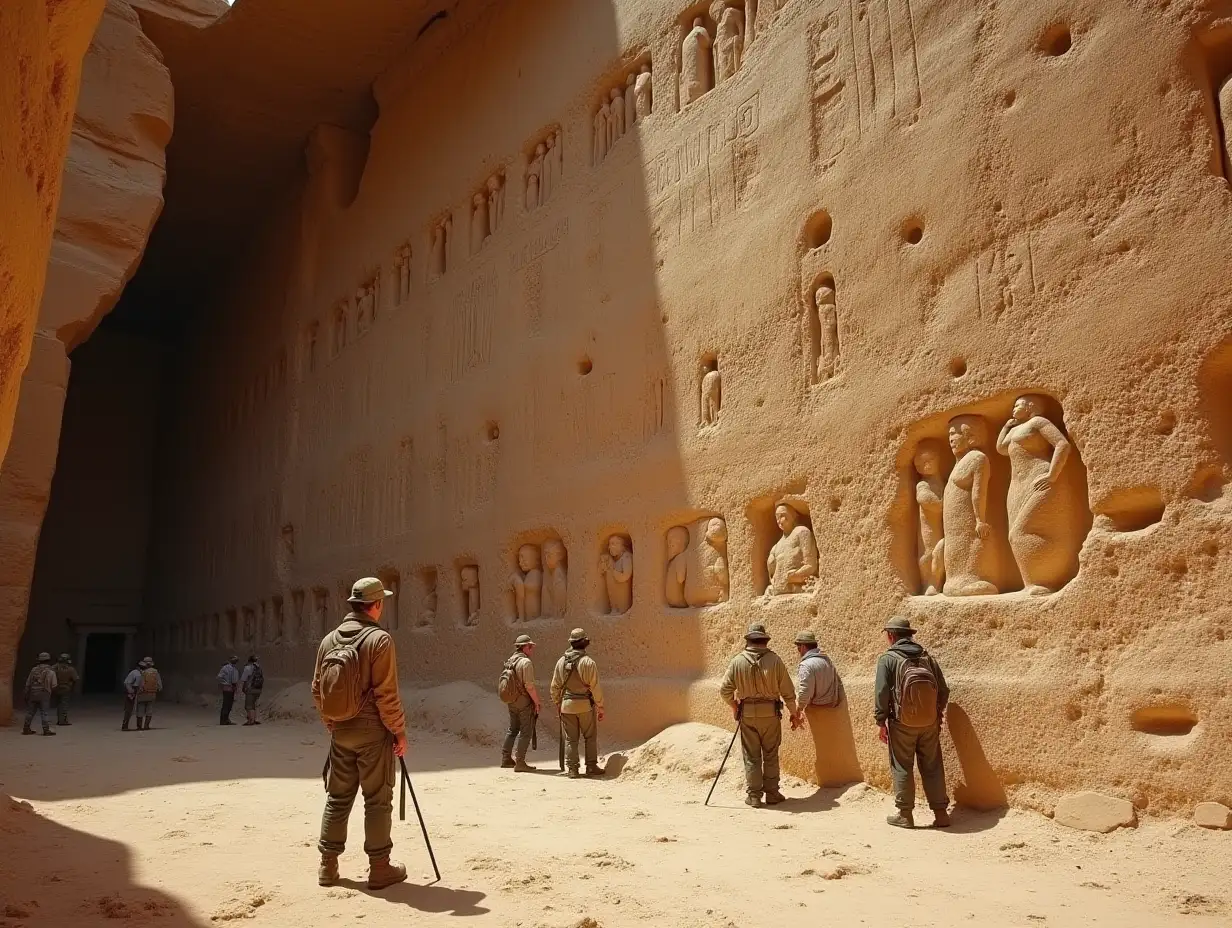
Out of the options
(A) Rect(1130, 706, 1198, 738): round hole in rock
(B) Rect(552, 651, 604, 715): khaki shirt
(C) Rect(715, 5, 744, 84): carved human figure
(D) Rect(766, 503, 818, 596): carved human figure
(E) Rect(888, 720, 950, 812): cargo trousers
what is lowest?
(E) Rect(888, 720, 950, 812): cargo trousers

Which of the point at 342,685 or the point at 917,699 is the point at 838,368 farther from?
the point at 342,685

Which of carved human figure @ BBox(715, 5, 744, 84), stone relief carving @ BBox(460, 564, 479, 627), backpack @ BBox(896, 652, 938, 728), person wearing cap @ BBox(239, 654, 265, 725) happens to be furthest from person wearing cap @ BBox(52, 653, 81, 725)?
backpack @ BBox(896, 652, 938, 728)

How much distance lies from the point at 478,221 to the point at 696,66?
5275mm

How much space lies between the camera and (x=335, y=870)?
17.5 ft

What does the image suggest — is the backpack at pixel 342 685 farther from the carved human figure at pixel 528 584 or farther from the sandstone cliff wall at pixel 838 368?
the carved human figure at pixel 528 584

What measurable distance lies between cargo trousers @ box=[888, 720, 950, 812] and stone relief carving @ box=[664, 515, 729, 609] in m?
3.34

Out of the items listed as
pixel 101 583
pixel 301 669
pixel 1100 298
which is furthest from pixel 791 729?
pixel 101 583

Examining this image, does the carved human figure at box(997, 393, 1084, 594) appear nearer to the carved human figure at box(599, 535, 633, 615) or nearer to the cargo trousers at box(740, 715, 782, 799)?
the cargo trousers at box(740, 715, 782, 799)

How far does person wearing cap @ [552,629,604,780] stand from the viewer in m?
9.73

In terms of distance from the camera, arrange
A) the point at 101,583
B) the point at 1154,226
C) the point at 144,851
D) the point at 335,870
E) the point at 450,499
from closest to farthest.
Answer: the point at 335,870
the point at 144,851
the point at 1154,226
the point at 450,499
the point at 101,583

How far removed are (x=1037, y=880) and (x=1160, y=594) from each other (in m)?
2.07

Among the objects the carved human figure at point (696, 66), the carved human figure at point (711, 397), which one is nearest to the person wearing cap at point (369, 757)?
the carved human figure at point (711, 397)

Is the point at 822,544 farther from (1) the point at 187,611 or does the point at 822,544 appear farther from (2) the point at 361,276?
(1) the point at 187,611

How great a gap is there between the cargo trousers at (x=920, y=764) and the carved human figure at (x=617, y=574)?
4866 millimetres
